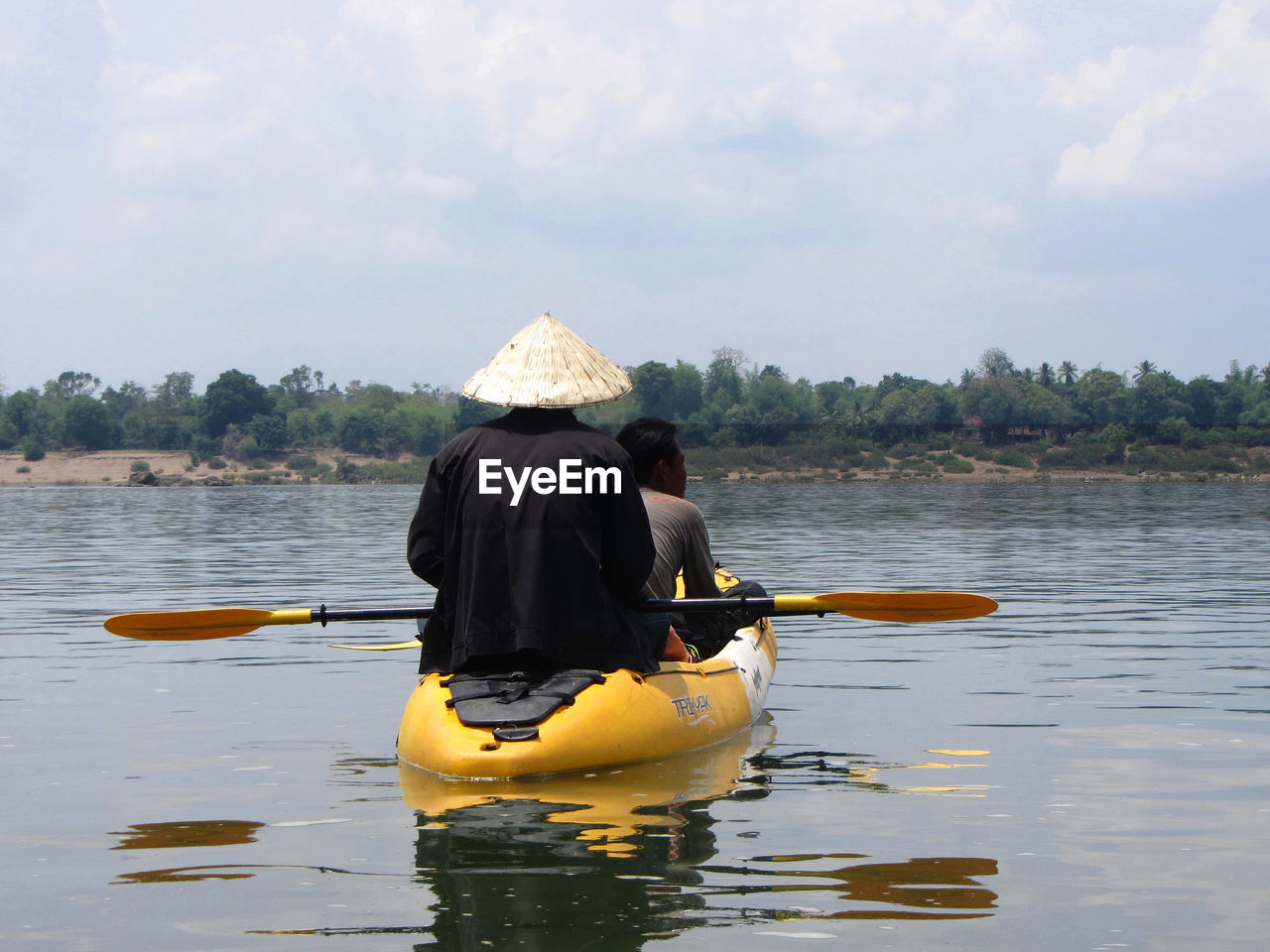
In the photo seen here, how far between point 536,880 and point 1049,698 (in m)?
5.21

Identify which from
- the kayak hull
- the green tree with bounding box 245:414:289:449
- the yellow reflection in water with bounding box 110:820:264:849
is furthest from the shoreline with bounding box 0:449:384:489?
the yellow reflection in water with bounding box 110:820:264:849

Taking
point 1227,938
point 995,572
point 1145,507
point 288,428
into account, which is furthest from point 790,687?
point 288,428

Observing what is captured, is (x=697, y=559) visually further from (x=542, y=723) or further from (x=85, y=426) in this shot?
(x=85, y=426)

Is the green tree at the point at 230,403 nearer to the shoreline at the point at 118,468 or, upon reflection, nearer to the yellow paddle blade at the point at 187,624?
the shoreline at the point at 118,468

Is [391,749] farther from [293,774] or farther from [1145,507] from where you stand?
[1145,507]

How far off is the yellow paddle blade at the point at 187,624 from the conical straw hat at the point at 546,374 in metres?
2.40

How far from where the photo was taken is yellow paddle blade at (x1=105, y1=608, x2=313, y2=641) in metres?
7.95

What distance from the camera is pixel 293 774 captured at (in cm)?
665

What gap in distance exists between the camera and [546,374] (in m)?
6.27

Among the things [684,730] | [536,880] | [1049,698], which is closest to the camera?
[536,880]

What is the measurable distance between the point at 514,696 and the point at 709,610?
4.22ft

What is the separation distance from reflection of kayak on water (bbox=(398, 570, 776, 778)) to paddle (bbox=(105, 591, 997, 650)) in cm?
57

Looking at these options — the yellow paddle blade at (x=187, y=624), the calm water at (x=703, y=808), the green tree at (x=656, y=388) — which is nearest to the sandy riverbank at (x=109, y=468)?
the green tree at (x=656, y=388)

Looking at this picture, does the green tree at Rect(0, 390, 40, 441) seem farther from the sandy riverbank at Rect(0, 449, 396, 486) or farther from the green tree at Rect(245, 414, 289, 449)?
the green tree at Rect(245, 414, 289, 449)
